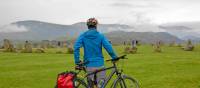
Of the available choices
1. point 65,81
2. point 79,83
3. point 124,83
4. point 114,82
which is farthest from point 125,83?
point 65,81

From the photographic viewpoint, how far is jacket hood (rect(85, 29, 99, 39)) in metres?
11.4

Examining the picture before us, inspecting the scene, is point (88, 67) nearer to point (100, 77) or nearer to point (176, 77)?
point (100, 77)

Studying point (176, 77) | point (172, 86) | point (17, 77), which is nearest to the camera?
point (172, 86)

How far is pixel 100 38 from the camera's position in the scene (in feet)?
37.5

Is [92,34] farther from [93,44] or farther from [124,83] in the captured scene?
[124,83]

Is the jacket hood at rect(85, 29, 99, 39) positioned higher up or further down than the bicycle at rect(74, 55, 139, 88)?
higher up

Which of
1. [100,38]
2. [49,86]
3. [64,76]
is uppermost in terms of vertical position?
[100,38]

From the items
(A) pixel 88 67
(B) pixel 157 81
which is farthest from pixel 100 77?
(B) pixel 157 81

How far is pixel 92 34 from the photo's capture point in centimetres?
1142

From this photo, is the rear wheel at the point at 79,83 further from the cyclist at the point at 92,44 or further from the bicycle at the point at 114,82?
the cyclist at the point at 92,44

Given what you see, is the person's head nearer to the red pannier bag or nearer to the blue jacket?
the blue jacket

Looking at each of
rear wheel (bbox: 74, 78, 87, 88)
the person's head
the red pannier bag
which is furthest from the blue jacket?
the red pannier bag

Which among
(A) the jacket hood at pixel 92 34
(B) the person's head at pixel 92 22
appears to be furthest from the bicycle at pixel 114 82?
(B) the person's head at pixel 92 22

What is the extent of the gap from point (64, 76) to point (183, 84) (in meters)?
8.80
